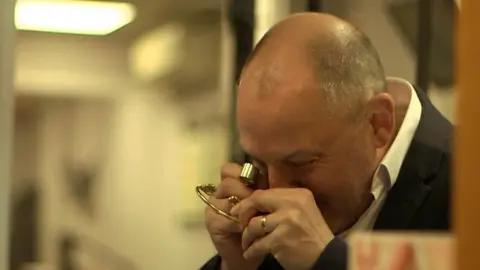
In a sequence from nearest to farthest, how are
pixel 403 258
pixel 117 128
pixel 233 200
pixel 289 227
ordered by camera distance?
pixel 403 258, pixel 289 227, pixel 233 200, pixel 117 128

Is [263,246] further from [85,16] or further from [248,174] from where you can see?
[85,16]

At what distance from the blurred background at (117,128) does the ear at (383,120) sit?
42 centimetres

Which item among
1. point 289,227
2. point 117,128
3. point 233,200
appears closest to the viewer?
point 289,227

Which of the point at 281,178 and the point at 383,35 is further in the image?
the point at 383,35

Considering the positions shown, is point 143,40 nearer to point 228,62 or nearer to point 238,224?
point 228,62

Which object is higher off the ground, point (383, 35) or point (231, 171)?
point (383, 35)

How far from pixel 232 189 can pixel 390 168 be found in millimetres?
177

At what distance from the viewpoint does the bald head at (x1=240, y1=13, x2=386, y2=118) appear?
0.84 metres

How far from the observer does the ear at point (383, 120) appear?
862 mm

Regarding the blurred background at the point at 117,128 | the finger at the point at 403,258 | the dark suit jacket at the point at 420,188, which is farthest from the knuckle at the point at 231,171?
the finger at the point at 403,258

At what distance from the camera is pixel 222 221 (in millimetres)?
942

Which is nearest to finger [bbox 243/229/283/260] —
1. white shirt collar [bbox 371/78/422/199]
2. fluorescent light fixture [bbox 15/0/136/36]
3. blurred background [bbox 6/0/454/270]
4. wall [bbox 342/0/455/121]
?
white shirt collar [bbox 371/78/422/199]

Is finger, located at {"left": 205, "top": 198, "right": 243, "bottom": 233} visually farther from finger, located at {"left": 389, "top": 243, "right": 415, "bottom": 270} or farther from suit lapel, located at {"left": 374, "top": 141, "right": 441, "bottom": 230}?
finger, located at {"left": 389, "top": 243, "right": 415, "bottom": 270}

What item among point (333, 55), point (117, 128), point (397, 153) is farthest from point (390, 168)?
point (117, 128)
